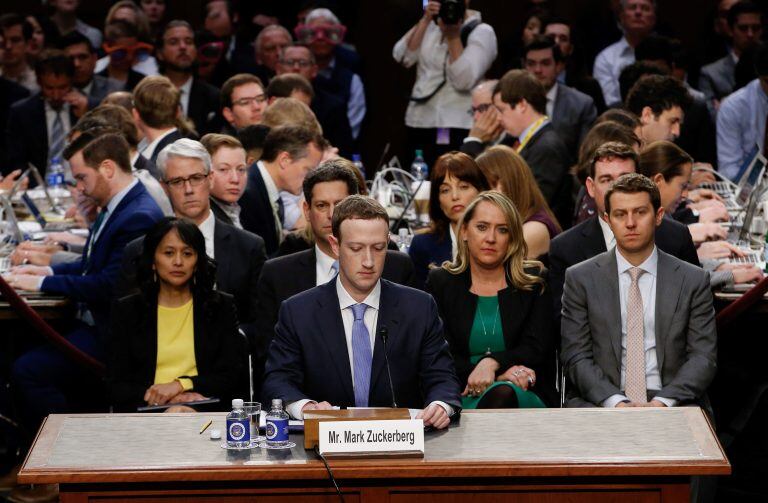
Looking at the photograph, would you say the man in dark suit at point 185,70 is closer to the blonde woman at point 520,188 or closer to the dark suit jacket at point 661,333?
the blonde woman at point 520,188

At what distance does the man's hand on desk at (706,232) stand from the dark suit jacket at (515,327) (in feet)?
4.81

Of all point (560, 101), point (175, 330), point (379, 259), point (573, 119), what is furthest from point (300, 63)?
point (379, 259)

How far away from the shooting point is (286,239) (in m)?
5.54

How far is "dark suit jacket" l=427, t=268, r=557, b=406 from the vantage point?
502cm

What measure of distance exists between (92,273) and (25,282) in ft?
0.97

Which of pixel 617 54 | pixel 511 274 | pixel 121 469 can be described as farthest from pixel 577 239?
pixel 617 54

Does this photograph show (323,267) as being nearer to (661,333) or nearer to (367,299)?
(367,299)

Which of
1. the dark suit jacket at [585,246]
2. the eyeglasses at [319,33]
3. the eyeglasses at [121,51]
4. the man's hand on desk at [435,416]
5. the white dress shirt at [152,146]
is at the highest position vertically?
the eyeglasses at [319,33]

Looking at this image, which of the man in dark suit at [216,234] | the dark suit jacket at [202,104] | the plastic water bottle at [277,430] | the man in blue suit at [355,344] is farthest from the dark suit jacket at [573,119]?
the plastic water bottle at [277,430]

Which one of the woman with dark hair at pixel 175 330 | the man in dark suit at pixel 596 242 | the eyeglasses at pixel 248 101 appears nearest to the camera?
the woman with dark hair at pixel 175 330

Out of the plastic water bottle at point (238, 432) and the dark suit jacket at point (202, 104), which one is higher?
the dark suit jacket at point (202, 104)

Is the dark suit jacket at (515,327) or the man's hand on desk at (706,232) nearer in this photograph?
the dark suit jacket at (515,327)

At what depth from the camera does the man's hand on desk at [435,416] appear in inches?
146

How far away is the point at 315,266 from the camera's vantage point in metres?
5.09
